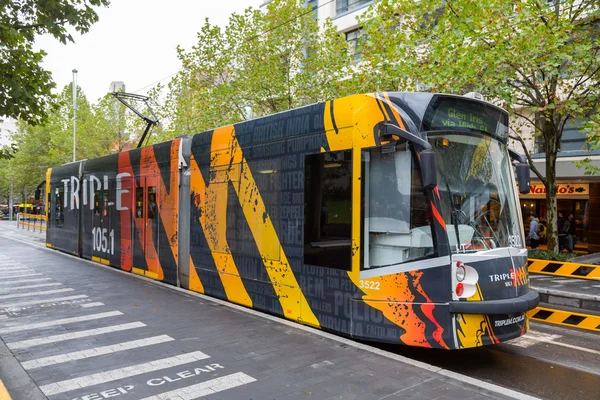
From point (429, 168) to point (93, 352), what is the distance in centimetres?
448

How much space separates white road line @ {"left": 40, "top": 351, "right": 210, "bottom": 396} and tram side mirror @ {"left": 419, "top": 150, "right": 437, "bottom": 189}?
3181 millimetres

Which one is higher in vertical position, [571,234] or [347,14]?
[347,14]

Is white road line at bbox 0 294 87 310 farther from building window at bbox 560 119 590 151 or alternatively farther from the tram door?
building window at bbox 560 119 590 151

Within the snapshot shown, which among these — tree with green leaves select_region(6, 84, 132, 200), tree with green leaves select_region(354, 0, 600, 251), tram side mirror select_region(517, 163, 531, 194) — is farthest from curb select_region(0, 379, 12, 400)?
tree with green leaves select_region(6, 84, 132, 200)

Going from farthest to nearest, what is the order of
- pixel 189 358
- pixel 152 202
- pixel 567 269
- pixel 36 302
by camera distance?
pixel 152 202
pixel 36 302
pixel 567 269
pixel 189 358

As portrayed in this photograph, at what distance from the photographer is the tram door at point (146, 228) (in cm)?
1079

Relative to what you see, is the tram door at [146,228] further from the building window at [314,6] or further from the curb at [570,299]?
the building window at [314,6]

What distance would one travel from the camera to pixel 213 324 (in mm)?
6980

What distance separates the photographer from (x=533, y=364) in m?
5.71

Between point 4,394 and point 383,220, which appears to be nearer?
point 4,394

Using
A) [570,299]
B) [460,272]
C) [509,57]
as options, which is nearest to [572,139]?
[509,57]

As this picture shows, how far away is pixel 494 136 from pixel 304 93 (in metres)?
13.7

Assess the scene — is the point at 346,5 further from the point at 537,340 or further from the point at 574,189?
the point at 537,340

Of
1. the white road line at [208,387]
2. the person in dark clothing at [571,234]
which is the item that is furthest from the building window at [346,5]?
the white road line at [208,387]
